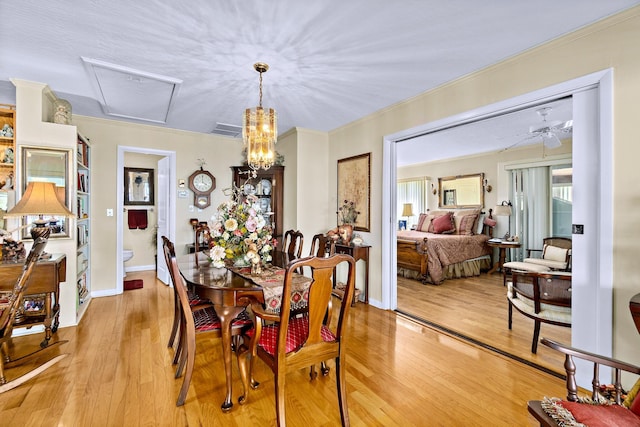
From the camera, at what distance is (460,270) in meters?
5.39

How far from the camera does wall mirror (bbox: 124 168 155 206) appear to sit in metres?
5.93

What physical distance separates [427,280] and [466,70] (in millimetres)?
3458

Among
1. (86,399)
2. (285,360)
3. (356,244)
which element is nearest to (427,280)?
(356,244)

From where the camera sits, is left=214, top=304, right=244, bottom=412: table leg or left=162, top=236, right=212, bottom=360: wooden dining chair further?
left=162, top=236, right=212, bottom=360: wooden dining chair

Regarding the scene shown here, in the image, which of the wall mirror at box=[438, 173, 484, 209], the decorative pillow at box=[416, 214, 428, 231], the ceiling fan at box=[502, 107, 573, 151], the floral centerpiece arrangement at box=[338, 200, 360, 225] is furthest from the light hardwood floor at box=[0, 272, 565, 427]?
the wall mirror at box=[438, 173, 484, 209]

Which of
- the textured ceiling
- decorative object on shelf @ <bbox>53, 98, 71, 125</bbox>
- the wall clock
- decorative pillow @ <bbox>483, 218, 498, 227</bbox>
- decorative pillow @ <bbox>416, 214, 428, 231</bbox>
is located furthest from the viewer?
decorative pillow @ <bbox>416, 214, 428, 231</bbox>

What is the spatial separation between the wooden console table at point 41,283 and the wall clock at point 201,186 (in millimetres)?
2152

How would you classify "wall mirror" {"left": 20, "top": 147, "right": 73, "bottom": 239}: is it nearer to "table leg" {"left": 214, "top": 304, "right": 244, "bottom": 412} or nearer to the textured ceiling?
the textured ceiling

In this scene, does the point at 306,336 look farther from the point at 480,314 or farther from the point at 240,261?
the point at 480,314

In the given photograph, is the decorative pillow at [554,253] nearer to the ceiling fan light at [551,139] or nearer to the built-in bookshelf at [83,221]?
the ceiling fan light at [551,139]

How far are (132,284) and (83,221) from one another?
4.84ft

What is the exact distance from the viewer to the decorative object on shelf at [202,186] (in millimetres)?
4828

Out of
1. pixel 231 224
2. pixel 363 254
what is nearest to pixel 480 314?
pixel 363 254

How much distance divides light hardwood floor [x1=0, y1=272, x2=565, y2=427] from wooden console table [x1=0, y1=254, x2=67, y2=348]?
0.78 ft
